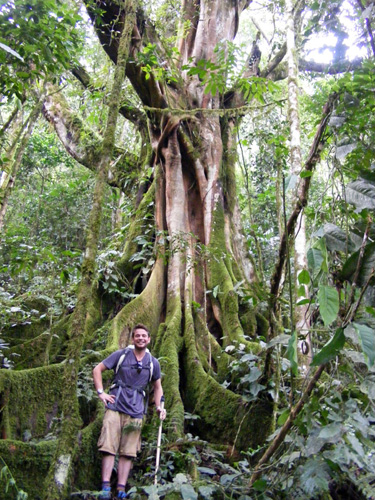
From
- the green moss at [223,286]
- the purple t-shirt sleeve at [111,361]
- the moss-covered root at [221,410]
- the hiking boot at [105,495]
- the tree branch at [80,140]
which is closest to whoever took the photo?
the hiking boot at [105,495]

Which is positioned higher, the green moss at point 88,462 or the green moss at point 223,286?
the green moss at point 223,286

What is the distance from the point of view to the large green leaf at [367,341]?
159cm

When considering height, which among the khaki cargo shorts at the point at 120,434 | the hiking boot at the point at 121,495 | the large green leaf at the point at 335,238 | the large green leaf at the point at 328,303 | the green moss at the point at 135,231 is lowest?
the hiking boot at the point at 121,495

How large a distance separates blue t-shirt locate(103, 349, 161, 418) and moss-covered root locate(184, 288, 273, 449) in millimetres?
673

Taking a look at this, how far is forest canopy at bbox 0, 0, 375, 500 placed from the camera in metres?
2.16

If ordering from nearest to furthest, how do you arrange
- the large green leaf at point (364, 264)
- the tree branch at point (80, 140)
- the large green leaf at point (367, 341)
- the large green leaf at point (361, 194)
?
the large green leaf at point (367, 341) < the large green leaf at point (364, 264) < the large green leaf at point (361, 194) < the tree branch at point (80, 140)

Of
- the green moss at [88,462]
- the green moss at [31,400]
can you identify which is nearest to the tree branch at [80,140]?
the green moss at [31,400]

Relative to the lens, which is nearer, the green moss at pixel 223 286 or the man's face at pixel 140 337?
the man's face at pixel 140 337

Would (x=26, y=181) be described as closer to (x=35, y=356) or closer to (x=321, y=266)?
(x=35, y=356)

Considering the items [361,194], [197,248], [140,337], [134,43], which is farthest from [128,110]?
[361,194]

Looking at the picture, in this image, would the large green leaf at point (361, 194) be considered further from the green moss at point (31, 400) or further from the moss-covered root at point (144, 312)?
the moss-covered root at point (144, 312)

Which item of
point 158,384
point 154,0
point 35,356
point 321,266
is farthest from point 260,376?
point 154,0

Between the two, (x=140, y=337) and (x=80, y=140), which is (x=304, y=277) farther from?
(x=80, y=140)

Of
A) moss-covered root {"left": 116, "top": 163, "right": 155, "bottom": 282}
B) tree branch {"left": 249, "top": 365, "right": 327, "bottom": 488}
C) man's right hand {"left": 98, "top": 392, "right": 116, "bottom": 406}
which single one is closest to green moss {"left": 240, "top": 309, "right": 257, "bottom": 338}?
moss-covered root {"left": 116, "top": 163, "right": 155, "bottom": 282}
